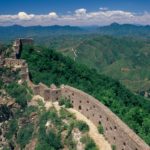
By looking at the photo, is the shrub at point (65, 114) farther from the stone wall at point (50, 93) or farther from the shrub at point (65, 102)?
the stone wall at point (50, 93)

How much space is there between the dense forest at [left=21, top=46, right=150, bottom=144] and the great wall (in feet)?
17.7

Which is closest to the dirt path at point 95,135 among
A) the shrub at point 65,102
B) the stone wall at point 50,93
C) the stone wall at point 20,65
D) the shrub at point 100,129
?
the shrub at point 100,129

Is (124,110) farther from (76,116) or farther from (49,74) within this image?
(49,74)

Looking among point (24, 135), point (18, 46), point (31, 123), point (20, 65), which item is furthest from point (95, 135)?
point (18, 46)

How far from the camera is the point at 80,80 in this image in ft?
253

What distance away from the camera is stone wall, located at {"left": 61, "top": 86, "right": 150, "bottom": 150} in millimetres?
34938

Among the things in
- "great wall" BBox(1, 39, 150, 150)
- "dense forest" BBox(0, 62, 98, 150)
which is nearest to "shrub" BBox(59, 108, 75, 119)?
"dense forest" BBox(0, 62, 98, 150)

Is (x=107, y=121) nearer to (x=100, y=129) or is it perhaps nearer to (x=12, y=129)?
(x=100, y=129)

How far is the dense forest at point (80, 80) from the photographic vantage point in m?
54.3

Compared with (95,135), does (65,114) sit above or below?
above

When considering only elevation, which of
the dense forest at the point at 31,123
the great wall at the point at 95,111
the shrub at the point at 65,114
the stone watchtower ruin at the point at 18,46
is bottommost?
the dense forest at the point at 31,123

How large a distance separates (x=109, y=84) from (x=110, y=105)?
32064mm

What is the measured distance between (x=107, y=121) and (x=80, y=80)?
117 feet

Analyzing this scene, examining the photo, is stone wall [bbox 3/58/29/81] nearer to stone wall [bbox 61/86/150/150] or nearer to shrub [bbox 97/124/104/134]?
stone wall [bbox 61/86/150/150]
